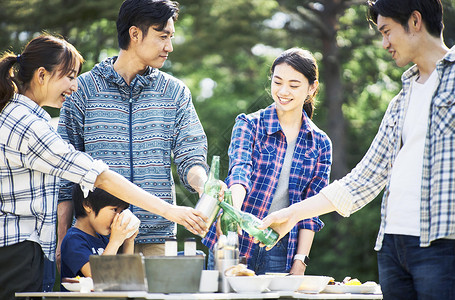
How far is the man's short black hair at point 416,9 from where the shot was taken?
9.53 ft

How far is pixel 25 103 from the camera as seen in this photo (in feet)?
9.87

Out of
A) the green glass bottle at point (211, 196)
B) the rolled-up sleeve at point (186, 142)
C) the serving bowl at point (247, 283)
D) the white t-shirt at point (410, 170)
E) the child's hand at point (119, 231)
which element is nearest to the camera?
the serving bowl at point (247, 283)

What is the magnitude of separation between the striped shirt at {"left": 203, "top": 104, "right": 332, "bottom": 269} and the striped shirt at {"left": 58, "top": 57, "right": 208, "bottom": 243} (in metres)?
0.24

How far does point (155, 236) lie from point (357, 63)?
10972mm

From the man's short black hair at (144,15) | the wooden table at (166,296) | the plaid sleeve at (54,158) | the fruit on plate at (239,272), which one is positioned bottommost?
the wooden table at (166,296)

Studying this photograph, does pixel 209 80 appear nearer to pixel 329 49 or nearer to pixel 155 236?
pixel 329 49

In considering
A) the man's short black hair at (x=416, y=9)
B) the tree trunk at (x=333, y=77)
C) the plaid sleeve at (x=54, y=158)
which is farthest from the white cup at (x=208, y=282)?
the tree trunk at (x=333, y=77)

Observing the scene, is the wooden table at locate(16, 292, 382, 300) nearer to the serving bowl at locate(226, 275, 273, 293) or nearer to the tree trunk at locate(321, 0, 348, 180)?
the serving bowl at locate(226, 275, 273, 293)

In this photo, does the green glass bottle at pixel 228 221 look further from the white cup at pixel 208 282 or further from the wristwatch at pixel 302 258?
the wristwatch at pixel 302 258

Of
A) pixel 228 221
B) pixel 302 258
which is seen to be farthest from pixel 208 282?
pixel 302 258

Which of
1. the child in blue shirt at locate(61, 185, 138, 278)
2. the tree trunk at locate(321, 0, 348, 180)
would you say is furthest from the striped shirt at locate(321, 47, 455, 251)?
the tree trunk at locate(321, 0, 348, 180)

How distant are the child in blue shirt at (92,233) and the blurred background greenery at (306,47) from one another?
25.4ft

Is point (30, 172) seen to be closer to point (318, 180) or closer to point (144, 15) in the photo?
point (144, 15)

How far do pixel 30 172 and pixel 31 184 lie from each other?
50 millimetres
